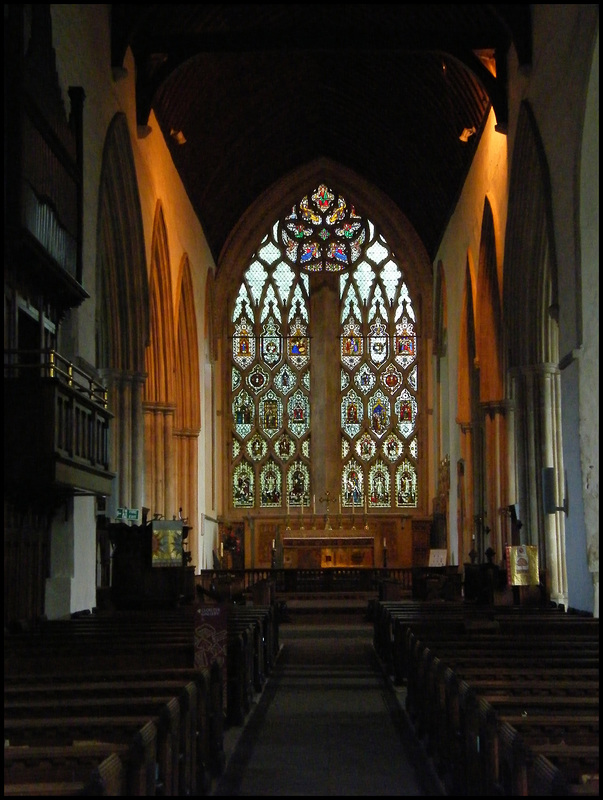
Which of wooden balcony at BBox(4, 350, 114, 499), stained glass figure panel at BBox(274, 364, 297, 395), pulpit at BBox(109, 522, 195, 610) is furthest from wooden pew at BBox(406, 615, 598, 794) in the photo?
stained glass figure panel at BBox(274, 364, 297, 395)

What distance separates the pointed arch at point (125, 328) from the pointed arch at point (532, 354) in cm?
521

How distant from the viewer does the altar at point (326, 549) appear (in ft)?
77.9

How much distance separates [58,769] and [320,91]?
19641mm

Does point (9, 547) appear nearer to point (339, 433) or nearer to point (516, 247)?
point (516, 247)

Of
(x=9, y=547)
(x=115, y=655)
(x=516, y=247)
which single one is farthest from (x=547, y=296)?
(x=115, y=655)

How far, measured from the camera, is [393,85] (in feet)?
65.2

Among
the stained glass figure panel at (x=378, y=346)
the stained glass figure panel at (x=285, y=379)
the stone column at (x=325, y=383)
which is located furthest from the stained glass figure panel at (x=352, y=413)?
the stained glass figure panel at (x=285, y=379)

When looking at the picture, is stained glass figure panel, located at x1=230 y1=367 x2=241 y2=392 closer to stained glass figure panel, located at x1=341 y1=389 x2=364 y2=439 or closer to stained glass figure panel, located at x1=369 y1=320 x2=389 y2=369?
stained glass figure panel, located at x1=341 y1=389 x2=364 y2=439

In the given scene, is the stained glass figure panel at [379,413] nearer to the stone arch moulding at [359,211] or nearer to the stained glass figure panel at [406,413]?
the stained glass figure panel at [406,413]

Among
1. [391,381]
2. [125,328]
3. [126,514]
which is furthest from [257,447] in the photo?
[126,514]

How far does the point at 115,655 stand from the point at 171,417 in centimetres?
1370

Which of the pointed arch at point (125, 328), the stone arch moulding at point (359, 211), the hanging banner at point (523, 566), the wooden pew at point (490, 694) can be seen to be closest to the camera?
the wooden pew at point (490, 694)

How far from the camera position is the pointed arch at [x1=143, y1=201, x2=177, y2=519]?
19.4 meters

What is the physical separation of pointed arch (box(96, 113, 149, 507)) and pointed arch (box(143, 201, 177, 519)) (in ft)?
9.04
